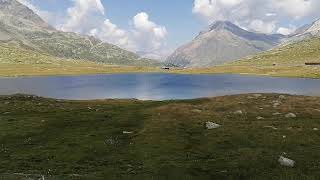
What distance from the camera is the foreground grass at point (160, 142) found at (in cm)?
4269

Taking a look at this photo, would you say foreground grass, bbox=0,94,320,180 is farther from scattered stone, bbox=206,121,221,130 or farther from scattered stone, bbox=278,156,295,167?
scattered stone, bbox=206,121,221,130

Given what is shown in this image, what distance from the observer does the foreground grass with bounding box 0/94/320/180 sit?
140ft

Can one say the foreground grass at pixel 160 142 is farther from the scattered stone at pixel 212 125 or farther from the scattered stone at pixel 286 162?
the scattered stone at pixel 212 125

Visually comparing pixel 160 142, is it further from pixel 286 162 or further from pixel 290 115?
pixel 290 115

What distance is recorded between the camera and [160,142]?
186 feet

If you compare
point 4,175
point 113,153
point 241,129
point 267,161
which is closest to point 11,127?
point 113,153

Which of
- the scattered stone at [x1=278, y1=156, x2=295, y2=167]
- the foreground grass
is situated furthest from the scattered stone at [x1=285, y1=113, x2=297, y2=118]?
the scattered stone at [x1=278, y1=156, x2=295, y2=167]

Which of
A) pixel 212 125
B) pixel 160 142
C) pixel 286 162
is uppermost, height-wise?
pixel 286 162

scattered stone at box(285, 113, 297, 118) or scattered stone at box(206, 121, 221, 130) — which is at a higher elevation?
scattered stone at box(285, 113, 297, 118)

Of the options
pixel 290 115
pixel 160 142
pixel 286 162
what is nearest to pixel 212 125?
pixel 160 142

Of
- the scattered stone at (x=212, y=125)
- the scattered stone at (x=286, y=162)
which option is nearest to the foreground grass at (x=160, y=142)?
the scattered stone at (x=286, y=162)

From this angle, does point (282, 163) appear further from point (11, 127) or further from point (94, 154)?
point (11, 127)

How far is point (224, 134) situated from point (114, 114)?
81.2ft

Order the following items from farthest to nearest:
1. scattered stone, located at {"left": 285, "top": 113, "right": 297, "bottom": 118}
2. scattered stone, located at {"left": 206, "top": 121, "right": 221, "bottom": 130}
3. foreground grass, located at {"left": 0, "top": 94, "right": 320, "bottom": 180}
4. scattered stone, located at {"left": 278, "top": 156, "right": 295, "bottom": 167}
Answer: scattered stone, located at {"left": 285, "top": 113, "right": 297, "bottom": 118} → scattered stone, located at {"left": 206, "top": 121, "right": 221, "bottom": 130} → scattered stone, located at {"left": 278, "top": 156, "right": 295, "bottom": 167} → foreground grass, located at {"left": 0, "top": 94, "right": 320, "bottom": 180}
